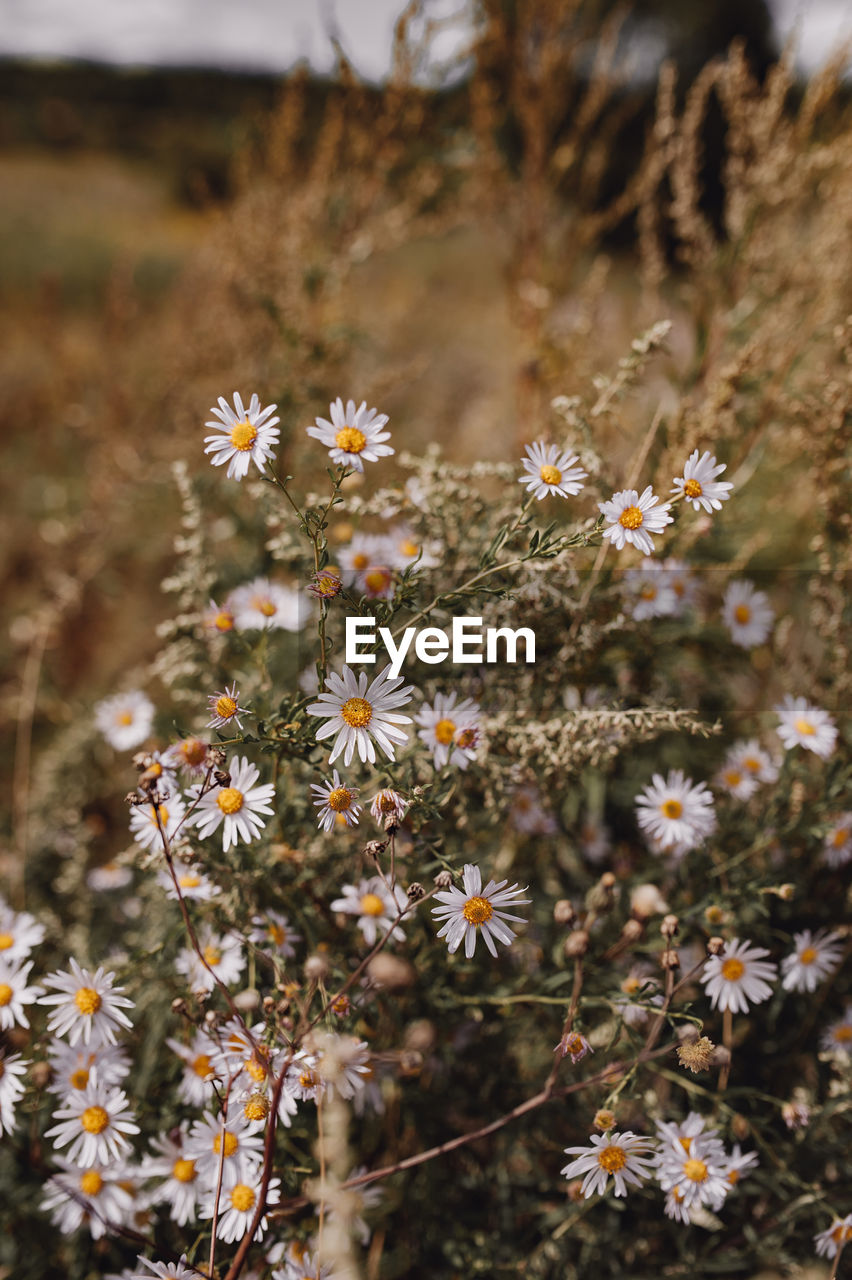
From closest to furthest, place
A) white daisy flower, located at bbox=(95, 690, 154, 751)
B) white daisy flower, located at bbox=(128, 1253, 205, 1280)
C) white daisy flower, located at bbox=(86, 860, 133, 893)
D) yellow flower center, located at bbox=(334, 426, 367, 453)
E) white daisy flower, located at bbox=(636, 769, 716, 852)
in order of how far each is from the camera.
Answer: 1. white daisy flower, located at bbox=(128, 1253, 205, 1280)
2. yellow flower center, located at bbox=(334, 426, 367, 453)
3. white daisy flower, located at bbox=(636, 769, 716, 852)
4. white daisy flower, located at bbox=(95, 690, 154, 751)
5. white daisy flower, located at bbox=(86, 860, 133, 893)

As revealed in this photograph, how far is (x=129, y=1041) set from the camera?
1357 mm

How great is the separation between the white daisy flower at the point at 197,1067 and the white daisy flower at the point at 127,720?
617 millimetres

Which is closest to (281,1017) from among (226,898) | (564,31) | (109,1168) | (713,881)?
(226,898)

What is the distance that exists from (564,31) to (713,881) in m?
2.37

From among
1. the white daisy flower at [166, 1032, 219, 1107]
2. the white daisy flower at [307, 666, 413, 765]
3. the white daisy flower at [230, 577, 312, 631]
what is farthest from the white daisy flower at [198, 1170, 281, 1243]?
the white daisy flower at [230, 577, 312, 631]

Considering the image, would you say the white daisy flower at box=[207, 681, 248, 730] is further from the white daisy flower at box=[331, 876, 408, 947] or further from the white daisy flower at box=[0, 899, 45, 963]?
the white daisy flower at box=[0, 899, 45, 963]

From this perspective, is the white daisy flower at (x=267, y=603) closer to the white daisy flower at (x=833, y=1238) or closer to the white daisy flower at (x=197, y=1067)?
the white daisy flower at (x=197, y=1067)

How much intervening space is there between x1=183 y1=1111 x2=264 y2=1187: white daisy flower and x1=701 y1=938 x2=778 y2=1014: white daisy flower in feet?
2.11

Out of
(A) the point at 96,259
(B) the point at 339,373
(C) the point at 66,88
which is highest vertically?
(C) the point at 66,88

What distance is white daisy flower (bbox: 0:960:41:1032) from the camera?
1.06 m

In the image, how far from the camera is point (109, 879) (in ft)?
5.56

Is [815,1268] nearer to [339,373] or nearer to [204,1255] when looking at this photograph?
[204,1255]

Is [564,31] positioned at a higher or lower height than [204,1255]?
higher

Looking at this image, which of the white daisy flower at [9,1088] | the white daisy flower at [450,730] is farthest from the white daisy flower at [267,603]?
the white daisy flower at [9,1088]
